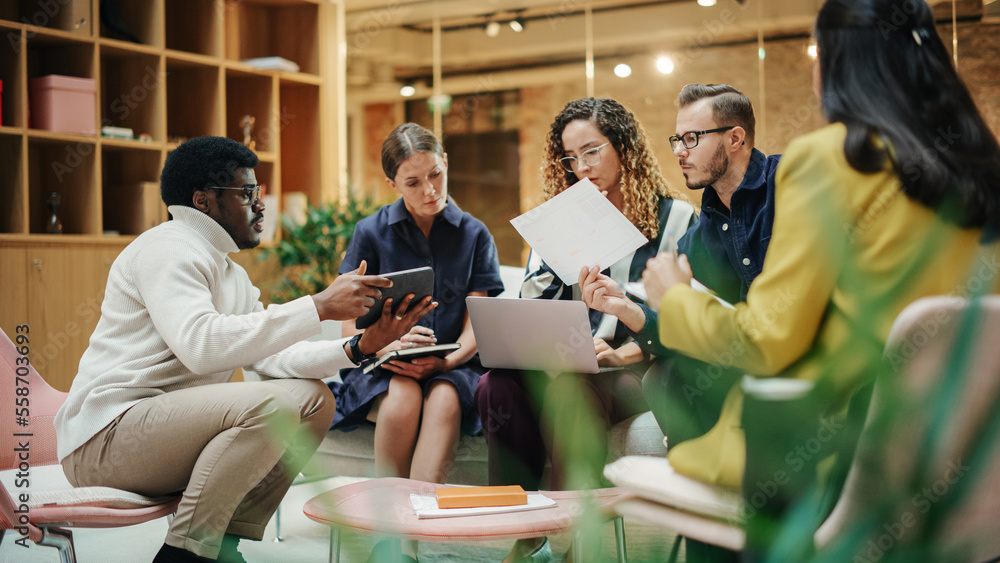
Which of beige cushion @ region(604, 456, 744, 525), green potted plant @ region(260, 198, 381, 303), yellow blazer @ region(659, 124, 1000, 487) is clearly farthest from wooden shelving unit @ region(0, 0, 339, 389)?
yellow blazer @ region(659, 124, 1000, 487)

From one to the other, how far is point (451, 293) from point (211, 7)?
2.78 m

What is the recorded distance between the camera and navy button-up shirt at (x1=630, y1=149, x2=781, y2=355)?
1.84m

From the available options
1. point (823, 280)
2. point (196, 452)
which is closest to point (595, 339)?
point (196, 452)

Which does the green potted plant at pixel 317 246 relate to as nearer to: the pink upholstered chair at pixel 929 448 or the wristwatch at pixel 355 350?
the wristwatch at pixel 355 350

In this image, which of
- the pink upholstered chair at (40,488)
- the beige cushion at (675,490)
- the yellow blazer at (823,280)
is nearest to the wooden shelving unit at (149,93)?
the pink upholstered chair at (40,488)

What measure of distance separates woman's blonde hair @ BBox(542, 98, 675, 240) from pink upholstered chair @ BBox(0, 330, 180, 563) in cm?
137

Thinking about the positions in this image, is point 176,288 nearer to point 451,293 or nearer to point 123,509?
point 123,509

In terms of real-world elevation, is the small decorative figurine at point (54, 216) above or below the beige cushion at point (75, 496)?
above

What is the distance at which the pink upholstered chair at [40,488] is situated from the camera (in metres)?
1.49

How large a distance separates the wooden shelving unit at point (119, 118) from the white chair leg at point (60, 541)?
2.12 meters

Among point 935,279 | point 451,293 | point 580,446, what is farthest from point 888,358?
point 451,293

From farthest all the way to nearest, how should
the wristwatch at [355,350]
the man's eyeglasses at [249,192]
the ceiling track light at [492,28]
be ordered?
the ceiling track light at [492,28], the wristwatch at [355,350], the man's eyeglasses at [249,192]

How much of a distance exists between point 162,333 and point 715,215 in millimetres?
1281

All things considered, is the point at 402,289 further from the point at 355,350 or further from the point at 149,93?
the point at 149,93
